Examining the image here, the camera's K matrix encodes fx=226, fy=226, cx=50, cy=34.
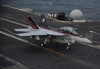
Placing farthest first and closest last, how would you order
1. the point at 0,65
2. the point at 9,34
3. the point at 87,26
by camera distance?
the point at 87,26
the point at 9,34
the point at 0,65

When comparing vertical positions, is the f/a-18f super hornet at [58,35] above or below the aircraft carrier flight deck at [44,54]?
above

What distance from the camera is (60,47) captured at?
3603 centimetres

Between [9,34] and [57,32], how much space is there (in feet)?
36.9

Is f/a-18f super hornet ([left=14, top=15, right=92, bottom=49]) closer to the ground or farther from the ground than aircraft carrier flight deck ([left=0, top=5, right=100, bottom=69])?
farther from the ground

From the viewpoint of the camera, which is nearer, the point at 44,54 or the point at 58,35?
the point at 44,54

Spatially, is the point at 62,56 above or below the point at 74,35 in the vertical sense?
below

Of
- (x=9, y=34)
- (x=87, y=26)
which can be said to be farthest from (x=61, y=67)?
(x=87, y=26)

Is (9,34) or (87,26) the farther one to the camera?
(87,26)

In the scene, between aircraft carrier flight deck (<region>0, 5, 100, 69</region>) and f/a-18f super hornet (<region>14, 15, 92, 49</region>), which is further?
f/a-18f super hornet (<region>14, 15, 92, 49</region>)

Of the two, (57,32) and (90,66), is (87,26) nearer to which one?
(57,32)

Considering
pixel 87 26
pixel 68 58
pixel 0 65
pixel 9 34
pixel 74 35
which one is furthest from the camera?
pixel 87 26

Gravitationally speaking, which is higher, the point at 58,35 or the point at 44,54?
the point at 58,35

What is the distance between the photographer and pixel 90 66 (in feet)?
96.2

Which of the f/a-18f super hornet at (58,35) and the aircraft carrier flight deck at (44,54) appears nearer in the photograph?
the aircraft carrier flight deck at (44,54)
